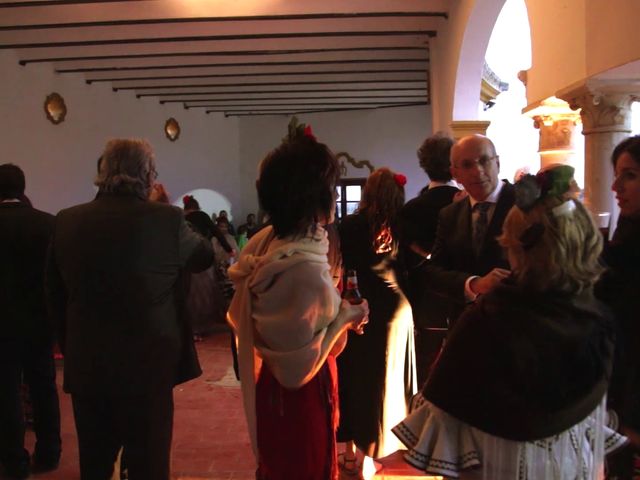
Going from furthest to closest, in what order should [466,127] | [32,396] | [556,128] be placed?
[466,127] → [556,128] → [32,396]

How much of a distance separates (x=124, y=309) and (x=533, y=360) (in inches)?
54.8

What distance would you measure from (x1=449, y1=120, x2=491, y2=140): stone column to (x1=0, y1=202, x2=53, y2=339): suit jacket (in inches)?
156

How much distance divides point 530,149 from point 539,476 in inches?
478

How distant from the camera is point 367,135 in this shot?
45.6 ft

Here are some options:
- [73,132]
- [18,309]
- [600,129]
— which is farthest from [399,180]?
[73,132]

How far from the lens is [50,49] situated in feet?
25.0

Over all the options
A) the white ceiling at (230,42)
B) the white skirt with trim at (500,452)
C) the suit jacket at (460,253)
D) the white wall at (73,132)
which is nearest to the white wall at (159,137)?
the white wall at (73,132)

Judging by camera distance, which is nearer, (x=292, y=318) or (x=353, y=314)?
(x=292, y=318)

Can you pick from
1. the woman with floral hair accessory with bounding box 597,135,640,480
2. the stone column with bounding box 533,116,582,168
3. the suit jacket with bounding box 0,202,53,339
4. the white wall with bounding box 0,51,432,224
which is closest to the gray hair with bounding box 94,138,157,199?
the suit jacket with bounding box 0,202,53,339

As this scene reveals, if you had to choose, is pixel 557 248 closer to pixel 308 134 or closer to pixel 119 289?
pixel 308 134

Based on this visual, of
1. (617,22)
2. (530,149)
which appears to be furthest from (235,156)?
(617,22)

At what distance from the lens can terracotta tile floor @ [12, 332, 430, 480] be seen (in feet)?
10.2

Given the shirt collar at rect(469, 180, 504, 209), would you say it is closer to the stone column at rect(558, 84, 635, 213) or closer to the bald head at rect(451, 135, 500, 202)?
the bald head at rect(451, 135, 500, 202)

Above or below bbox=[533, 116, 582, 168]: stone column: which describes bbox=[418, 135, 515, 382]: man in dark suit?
below
